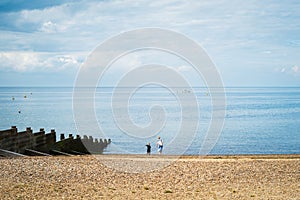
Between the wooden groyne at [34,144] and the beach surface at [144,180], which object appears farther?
the wooden groyne at [34,144]

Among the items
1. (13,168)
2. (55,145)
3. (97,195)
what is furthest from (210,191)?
(55,145)

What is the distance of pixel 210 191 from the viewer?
1066cm

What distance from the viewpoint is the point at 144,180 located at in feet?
39.3

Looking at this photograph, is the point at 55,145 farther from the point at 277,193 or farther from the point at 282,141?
the point at 282,141

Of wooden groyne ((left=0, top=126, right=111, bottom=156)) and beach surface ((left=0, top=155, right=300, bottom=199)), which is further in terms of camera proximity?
wooden groyne ((left=0, top=126, right=111, bottom=156))

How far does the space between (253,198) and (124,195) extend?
320 centimetres

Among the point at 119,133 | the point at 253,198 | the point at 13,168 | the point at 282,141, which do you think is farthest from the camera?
the point at 119,133

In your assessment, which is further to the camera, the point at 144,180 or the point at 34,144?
the point at 34,144

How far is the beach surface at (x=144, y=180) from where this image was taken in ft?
33.5

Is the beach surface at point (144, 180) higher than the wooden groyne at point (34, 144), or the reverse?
the wooden groyne at point (34, 144)

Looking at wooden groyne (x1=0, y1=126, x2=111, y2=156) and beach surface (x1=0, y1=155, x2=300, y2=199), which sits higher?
wooden groyne (x1=0, y1=126, x2=111, y2=156)

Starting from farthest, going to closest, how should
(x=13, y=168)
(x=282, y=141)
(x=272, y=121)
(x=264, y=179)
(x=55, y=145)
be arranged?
1. (x=272, y=121)
2. (x=282, y=141)
3. (x=55, y=145)
4. (x=13, y=168)
5. (x=264, y=179)

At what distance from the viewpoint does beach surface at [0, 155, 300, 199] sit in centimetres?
1020

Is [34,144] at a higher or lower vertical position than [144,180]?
higher
